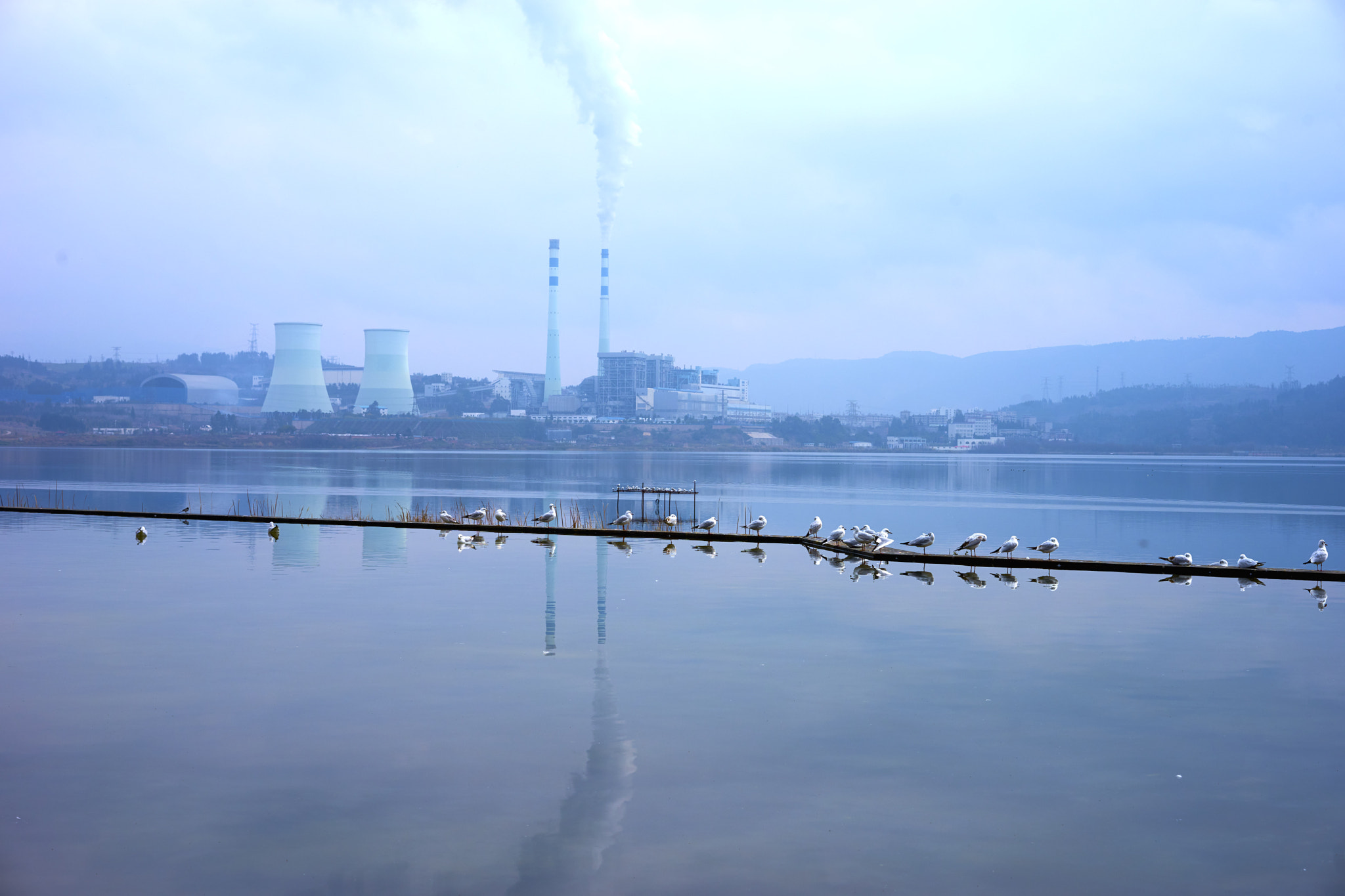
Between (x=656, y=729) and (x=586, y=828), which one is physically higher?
(x=656, y=729)

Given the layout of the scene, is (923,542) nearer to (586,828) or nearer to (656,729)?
(656,729)

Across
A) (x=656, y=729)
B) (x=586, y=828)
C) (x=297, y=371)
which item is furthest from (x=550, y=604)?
(x=297, y=371)

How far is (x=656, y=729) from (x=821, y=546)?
46.2ft

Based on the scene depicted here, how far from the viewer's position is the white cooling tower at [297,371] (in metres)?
120

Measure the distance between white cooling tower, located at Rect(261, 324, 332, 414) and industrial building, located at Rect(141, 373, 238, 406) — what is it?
115ft

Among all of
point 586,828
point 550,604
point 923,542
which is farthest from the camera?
point 923,542

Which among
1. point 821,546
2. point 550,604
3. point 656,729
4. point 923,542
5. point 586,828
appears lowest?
point 586,828

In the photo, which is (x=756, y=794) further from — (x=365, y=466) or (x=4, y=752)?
(x=365, y=466)

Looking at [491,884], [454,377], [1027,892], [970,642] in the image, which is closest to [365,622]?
[970,642]

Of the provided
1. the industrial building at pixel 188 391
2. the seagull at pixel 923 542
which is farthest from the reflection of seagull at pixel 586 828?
the industrial building at pixel 188 391

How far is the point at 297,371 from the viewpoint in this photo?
4872 inches

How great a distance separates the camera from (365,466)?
283 feet

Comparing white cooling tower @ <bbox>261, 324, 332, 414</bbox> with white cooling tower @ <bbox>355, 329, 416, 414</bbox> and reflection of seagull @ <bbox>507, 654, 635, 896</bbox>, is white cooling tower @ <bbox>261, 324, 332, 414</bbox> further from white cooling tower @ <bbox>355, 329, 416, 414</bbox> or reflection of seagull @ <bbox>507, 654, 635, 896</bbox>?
reflection of seagull @ <bbox>507, 654, 635, 896</bbox>

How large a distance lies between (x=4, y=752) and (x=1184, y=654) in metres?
11.9
